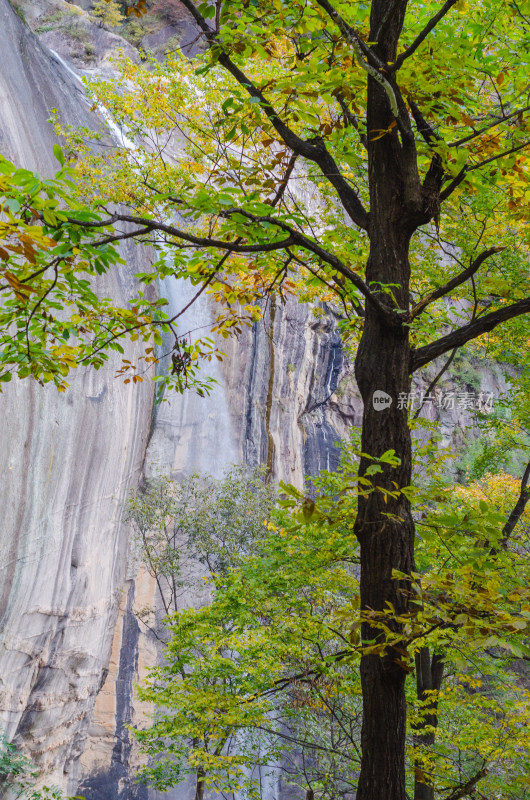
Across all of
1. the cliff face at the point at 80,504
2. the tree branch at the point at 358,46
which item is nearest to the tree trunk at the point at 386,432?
the tree branch at the point at 358,46

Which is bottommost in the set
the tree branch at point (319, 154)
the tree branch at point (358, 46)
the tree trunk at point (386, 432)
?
the tree trunk at point (386, 432)

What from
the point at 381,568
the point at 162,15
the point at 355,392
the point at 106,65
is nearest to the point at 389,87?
the point at 381,568

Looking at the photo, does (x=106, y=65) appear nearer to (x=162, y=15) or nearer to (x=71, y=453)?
(x=162, y=15)

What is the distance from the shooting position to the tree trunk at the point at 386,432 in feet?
7.18

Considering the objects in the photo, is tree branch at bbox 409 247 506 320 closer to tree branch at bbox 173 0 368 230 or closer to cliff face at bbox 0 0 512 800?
tree branch at bbox 173 0 368 230

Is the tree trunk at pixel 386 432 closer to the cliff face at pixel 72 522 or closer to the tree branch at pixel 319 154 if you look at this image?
the tree branch at pixel 319 154

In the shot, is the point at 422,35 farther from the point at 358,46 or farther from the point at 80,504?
the point at 80,504

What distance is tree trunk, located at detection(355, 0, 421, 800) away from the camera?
2189 mm

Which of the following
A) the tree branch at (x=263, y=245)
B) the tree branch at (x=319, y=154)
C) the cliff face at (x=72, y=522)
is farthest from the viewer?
the cliff face at (x=72, y=522)

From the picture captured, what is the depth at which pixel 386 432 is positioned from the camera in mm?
2420

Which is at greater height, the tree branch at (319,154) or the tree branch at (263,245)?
the tree branch at (319,154)

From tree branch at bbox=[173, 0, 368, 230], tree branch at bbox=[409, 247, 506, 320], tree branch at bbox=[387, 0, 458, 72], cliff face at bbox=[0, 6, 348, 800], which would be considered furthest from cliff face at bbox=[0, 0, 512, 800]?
tree branch at bbox=[387, 0, 458, 72]

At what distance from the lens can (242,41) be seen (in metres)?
2.80

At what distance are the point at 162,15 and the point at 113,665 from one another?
77.6 feet
